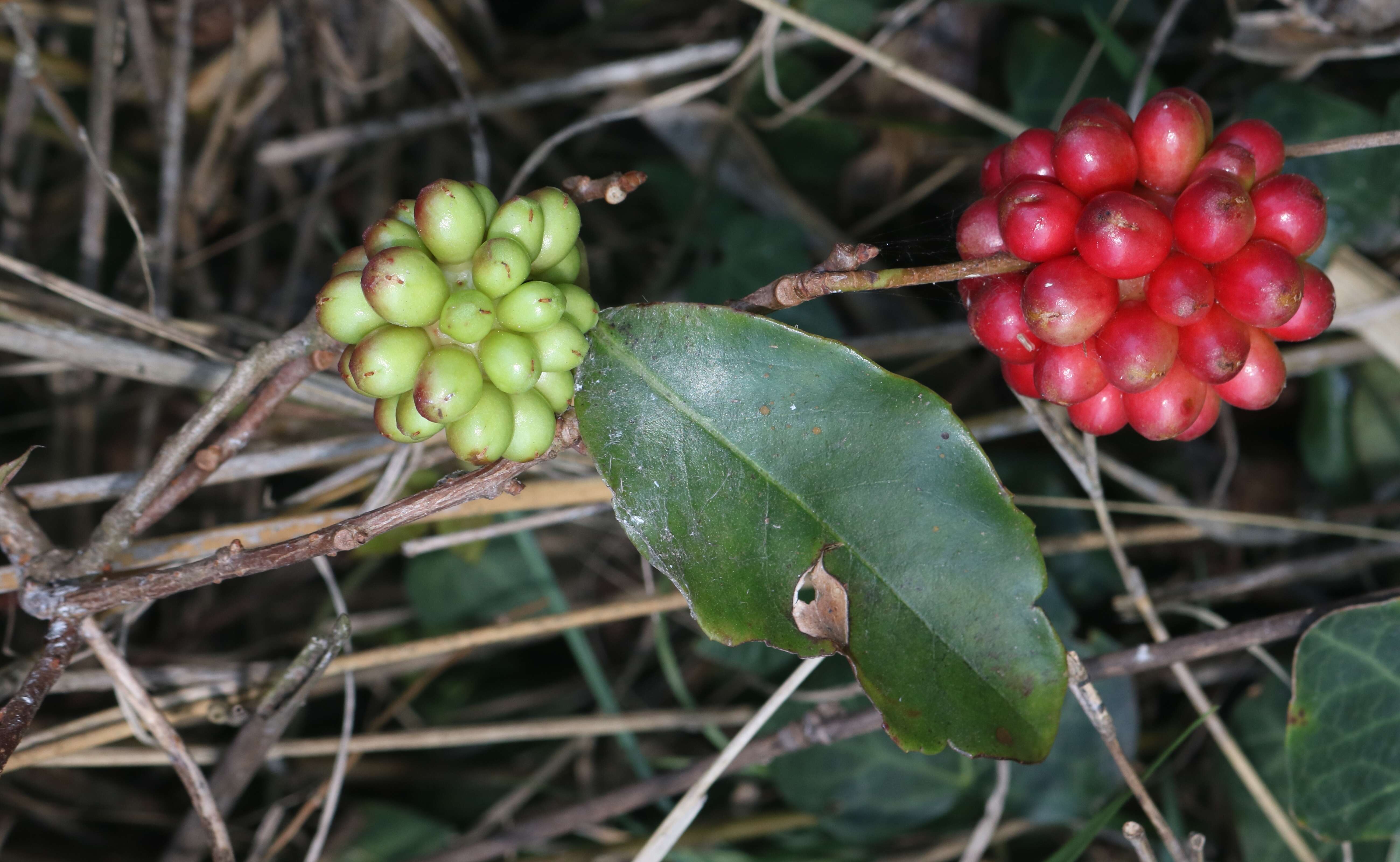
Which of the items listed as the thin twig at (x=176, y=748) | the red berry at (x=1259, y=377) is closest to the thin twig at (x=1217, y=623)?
the red berry at (x=1259, y=377)

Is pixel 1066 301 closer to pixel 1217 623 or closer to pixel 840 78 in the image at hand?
pixel 1217 623

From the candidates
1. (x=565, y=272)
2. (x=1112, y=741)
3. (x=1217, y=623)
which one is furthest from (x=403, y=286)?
(x=1217, y=623)

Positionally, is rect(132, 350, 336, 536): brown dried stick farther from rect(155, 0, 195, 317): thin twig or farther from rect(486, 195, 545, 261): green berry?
rect(155, 0, 195, 317): thin twig

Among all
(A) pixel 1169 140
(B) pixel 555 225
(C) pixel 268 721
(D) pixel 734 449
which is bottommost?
(A) pixel 1169 140

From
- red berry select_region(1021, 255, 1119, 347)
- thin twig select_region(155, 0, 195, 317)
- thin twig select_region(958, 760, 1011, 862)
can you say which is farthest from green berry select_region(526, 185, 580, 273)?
thin twig select_region(155, 0, 195, 317)

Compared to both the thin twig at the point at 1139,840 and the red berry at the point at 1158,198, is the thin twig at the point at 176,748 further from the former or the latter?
the red berry at the point at 1158,198

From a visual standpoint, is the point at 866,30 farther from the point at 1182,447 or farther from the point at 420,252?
the point at 420,252

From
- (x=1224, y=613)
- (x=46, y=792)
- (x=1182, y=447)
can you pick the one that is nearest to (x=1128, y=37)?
(x=1182, y=447)
